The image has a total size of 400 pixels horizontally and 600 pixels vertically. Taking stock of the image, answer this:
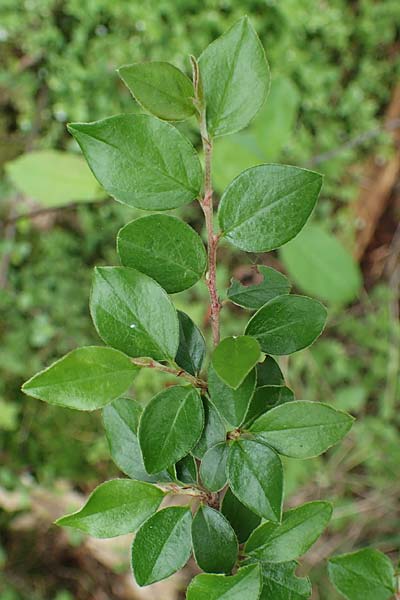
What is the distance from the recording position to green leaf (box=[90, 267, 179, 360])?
477mm

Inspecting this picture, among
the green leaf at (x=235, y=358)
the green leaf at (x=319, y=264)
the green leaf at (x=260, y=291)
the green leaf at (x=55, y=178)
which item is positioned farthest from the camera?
the green leaf at (x=319, y=264)

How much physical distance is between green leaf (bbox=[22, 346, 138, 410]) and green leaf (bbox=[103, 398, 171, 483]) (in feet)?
0.28

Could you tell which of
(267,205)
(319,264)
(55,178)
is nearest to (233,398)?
(267,205)

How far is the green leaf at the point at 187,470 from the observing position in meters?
0.53

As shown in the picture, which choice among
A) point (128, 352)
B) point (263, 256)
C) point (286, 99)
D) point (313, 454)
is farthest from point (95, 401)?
point (263, 256)

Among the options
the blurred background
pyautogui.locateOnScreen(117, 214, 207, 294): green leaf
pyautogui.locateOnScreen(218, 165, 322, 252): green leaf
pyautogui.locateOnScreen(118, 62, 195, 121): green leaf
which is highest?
pyautogui.locateOnScreen(118, 62, 195, 121): green leaf

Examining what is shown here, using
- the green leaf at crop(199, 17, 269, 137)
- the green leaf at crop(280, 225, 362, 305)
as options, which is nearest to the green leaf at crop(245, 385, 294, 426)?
the green leaf at crop(199, 17, 269, 137)

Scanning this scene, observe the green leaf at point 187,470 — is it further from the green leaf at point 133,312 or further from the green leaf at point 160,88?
the green leaf at point 160,88

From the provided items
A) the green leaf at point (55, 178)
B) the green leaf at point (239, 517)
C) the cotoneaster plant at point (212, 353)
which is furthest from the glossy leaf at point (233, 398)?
the green leaf at point (55, 178)

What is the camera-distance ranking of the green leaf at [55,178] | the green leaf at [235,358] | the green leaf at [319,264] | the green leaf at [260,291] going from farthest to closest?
the green leaf at [319,264] → the green leaf at [55,178] → the green leaf at [260,291] → the green leaf at [235,358]

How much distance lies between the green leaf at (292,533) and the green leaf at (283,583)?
0.03 m

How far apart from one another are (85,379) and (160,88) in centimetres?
22

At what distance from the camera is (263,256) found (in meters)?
1.91

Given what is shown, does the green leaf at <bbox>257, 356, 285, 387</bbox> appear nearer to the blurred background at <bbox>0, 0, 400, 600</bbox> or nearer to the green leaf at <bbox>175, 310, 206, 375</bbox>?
the green leaf at <bbox>175, 310, 206, 375</bbox>
